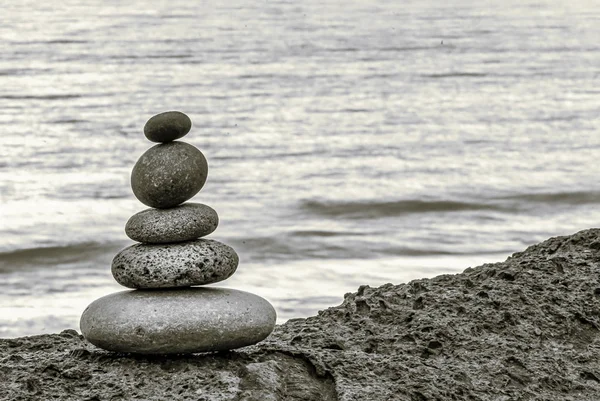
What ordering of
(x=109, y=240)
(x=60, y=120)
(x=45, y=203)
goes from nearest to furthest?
(x=109, y=240) < (x=45, y=203) < (x=60, y=120)

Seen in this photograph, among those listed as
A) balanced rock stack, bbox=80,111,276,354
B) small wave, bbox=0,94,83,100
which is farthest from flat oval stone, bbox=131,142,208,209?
small wave, bbox=0,94,83,100

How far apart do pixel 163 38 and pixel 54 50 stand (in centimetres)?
174

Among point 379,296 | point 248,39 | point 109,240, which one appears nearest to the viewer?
point 379,296

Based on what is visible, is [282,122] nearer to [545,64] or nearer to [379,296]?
[545,64]

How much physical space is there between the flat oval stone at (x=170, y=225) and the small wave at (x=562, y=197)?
166 inches

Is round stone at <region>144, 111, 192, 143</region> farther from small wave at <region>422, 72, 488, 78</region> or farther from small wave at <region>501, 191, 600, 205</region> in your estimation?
small wave at <region>422, 72, 488, 78</region>

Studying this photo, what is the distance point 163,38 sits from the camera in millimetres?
13922

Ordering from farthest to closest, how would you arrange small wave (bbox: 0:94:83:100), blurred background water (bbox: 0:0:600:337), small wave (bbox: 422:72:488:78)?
small wave (bbox: 422:72:488:78)
small wave (bbox: 0:94:83:100)
blurred background water (bbox: 0:0:600:337)

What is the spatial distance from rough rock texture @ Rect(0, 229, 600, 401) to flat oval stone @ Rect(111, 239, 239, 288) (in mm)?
264

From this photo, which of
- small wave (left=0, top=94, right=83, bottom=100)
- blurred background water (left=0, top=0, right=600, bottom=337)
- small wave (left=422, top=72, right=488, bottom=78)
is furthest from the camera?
small wave (left=422, top=72, right=488, bottom=78)

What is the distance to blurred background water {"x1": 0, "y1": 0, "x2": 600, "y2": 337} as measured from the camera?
5.69m

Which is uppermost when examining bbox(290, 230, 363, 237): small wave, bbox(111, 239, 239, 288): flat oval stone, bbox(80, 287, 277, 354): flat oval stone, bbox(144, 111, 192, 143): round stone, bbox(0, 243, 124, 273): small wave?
bbox(144, 111, 192, 143): round stone

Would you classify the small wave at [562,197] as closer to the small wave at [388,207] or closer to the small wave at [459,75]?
the small wave at [388,207]

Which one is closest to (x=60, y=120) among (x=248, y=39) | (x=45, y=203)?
(x=45, y=203)
